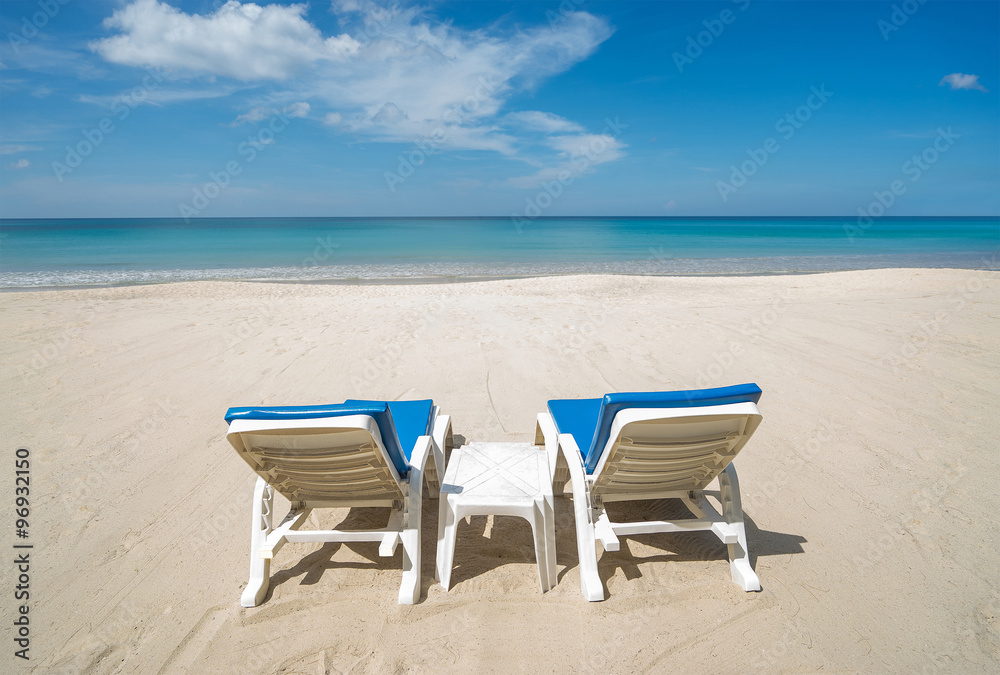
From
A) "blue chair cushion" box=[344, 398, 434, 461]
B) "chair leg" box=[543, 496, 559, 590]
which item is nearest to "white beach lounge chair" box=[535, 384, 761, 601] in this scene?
"chair leg" box=[543, 496, 559, 590]

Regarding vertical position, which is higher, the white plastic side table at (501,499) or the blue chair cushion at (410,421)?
the blue chair cushion at (410,421)

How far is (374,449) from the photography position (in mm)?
2328

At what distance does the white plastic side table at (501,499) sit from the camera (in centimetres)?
262

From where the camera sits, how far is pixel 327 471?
8.03 ft

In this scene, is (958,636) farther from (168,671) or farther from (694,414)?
(168,671)

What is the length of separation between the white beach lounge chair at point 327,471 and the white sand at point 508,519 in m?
0.29

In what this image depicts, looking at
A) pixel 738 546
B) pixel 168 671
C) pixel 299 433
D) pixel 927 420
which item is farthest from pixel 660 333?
pixel 168 671

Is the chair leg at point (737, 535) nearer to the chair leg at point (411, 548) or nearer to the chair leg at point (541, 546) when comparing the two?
the chair leg at point (541, 546)

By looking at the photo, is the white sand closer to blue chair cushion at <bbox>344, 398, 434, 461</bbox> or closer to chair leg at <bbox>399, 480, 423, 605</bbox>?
chair leg at <bbox>399, 480, 423, 605</bbox>

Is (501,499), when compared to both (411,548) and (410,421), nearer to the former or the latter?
(411,548)

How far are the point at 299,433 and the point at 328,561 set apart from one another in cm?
114

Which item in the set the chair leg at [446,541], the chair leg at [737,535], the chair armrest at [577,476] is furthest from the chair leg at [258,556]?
the chair leg at [737,535]

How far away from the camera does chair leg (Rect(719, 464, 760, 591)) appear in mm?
2611

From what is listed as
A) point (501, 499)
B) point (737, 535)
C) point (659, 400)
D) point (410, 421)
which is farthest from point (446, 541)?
point (737, 535)
